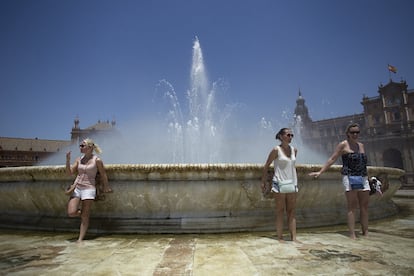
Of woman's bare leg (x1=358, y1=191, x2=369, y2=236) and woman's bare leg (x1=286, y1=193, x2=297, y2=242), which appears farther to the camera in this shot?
woman's bare leg (x1=358, y1=191, x2=369, y2=236)

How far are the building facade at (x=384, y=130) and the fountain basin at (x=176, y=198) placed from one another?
4063 centimetres

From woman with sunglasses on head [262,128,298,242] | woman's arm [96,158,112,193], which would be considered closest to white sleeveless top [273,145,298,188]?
woman with sunglasses on head [262,128,298,242]

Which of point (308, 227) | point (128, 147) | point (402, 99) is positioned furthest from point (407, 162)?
point (308, 227)

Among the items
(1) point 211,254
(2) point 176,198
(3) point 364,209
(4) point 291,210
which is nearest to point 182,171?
(2) point 176,198

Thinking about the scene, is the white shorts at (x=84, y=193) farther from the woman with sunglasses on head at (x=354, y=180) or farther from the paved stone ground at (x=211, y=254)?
the woman with sunglasses on head at (x=354, y=180)

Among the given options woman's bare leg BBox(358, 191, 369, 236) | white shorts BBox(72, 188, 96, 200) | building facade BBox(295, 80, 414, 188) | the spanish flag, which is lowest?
woman's bare leg BBox(358, 191, 369, 236)

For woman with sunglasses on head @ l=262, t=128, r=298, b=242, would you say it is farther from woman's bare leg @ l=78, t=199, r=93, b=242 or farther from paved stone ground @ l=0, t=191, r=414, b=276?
woman's bare leg @ l=78, t=199, r=93, b=242

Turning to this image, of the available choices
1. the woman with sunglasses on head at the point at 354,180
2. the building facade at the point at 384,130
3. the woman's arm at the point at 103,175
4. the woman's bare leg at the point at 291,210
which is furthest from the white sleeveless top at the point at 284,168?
the building facade at the point at 384,130

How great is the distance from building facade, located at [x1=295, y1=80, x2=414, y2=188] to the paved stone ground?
40905 mm

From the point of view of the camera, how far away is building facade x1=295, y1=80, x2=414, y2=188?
3978 centimetres

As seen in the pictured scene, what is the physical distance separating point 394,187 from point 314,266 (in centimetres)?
Result: 416

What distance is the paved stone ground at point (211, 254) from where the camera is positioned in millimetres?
1930

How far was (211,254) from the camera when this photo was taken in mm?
2357

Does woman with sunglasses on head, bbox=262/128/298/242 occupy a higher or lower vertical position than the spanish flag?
lower
